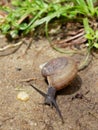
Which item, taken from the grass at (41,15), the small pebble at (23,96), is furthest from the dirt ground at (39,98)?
the grass at (41,15)

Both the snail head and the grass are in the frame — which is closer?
the snail head

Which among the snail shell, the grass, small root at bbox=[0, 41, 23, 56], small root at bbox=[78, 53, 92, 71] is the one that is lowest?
small root at bbox=[78, 53, 92, 71]

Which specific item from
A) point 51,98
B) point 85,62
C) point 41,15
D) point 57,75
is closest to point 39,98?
point 51,98

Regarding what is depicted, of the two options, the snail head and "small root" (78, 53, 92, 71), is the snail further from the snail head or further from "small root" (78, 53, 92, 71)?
"small root" (78, 53, 92, 71)

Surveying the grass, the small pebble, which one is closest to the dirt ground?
the small pebble

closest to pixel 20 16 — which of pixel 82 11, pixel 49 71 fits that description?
pixel 82 11

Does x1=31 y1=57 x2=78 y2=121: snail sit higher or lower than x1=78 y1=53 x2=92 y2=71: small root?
higher

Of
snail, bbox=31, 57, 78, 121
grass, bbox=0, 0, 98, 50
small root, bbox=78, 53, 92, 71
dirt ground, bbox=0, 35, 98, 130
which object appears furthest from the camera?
grass, bbox=0, 0, 98, 50

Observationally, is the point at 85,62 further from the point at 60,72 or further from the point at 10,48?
the point at 10,48
